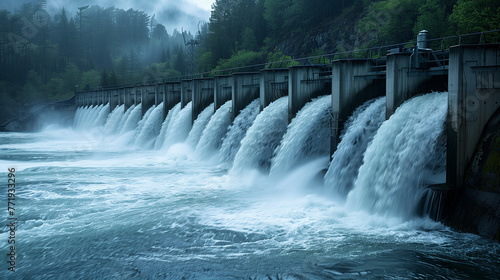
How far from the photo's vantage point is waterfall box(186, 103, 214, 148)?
98.1 ft

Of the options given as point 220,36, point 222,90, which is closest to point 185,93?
point 222,90

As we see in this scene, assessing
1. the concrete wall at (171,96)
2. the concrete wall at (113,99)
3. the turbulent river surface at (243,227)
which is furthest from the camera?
the concrete wall at (113,99)

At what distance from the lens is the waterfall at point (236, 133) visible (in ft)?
82.0

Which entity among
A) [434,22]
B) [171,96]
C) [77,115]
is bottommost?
[77,115]

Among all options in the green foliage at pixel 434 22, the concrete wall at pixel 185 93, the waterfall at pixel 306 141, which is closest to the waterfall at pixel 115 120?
the concrete wall at pixel 185 93

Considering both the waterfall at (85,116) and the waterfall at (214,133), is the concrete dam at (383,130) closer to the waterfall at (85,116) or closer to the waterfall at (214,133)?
the waterfall at (214,133)

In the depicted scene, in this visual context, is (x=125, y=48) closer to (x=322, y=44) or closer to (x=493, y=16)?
(x=322, y=44)

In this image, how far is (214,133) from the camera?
27.5 meters

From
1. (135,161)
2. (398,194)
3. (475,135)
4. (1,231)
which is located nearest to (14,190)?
(1,231)

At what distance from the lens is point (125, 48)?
163000mm

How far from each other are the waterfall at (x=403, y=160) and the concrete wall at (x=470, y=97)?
63 centimetres

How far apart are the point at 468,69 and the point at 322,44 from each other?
162 ft

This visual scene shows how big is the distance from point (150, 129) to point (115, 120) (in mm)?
12795

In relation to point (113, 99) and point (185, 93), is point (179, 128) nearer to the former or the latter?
point (185, 93)
